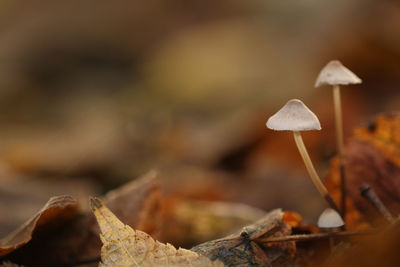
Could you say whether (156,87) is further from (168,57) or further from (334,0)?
(334,0)

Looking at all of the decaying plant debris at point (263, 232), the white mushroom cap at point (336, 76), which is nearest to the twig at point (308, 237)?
the decaying plant debris at point (263, 232)

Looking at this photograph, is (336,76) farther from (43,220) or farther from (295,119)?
(43,220)

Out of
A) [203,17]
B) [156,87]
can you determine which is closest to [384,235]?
[156,87]

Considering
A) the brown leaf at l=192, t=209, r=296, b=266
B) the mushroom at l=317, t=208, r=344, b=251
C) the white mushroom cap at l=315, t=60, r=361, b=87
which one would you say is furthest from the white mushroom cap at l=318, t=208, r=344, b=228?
the white mushroom cap at l=315, t=60, r=361, b=87

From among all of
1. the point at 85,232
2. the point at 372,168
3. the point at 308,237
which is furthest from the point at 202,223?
the point at 308,237

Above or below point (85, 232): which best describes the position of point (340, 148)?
above

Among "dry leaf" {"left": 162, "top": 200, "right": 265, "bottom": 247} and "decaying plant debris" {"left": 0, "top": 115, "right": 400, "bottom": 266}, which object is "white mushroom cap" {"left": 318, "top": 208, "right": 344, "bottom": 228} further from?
"dry leaf" {"left": 162, "top": 200, "right": 265, "bottom": 247}

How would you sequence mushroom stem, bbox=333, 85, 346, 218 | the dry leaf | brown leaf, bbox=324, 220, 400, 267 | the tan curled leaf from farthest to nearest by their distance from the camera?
1. the dry leaf
2. mushroom stem, bbox=333, 85, 346, 218
3. the tan curled leaf
4. brown leaf, bbox=324, 220, 400, 267
